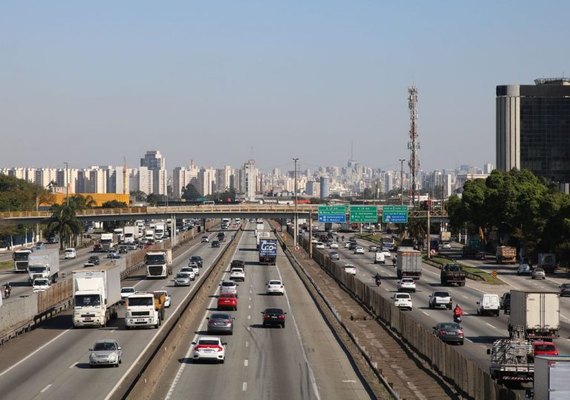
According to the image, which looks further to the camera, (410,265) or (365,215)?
(365,215)

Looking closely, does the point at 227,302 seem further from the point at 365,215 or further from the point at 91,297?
the point at 365,215

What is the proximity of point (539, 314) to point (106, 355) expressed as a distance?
64.1 feet

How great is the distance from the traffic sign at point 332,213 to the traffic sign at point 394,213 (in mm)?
5087

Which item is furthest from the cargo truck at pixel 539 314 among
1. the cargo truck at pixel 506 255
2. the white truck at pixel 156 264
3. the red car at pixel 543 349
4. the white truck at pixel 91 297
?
the cargo truck at pixel 506 255

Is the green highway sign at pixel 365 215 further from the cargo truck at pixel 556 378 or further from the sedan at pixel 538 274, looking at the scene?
the cargo truck at pixel 556 378

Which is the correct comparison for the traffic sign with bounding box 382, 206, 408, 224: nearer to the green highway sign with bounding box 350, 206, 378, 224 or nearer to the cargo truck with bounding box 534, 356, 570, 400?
the green highway sign with bounding box 350, 206, 378, 224

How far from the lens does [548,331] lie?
173ft

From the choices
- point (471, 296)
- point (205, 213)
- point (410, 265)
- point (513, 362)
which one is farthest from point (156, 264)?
point (205, 213)

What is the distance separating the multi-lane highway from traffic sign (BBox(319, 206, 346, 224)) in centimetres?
7351

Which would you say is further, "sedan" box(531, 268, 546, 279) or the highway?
"sedan" box(531, 268, 546, 279)

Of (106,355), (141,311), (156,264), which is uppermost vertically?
(156,264)

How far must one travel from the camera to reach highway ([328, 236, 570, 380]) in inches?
2140

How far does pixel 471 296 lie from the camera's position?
8550 cm

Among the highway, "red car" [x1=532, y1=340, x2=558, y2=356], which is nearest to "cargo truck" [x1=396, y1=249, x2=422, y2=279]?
the highway
